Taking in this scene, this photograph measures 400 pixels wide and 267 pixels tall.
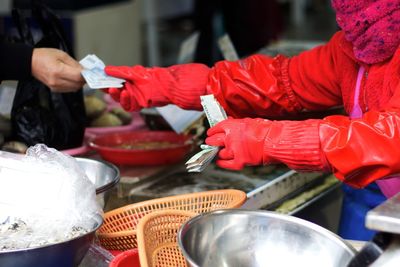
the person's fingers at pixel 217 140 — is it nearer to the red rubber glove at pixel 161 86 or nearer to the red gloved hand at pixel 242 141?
the red gloved hand at pixel 242 141

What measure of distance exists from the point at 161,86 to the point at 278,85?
334 mm

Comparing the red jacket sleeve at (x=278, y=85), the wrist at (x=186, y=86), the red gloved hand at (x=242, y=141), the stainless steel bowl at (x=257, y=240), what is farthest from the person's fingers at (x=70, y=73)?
the stainless steel bowl at (x=257, y=240)

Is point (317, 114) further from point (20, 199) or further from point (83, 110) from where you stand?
point (20, 199)

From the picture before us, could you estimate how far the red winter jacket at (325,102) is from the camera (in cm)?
124

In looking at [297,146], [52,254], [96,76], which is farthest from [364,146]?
[96,76]

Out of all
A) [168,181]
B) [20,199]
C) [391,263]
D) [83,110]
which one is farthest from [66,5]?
[391,263]

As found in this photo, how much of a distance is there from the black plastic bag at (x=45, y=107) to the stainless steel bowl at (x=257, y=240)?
0.94 meters

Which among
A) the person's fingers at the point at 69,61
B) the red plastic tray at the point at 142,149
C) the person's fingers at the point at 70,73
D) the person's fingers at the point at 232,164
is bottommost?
the red plastic tray at the point at 142,149

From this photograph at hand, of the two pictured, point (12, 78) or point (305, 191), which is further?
point (305, 191)

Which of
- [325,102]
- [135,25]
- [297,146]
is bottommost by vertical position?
[135,25]

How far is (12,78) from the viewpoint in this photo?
1901 millimetres

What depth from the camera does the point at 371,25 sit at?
144cm

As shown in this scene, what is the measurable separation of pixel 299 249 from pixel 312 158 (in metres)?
0.19

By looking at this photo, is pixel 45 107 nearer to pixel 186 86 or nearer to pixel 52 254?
pixel 186 86
